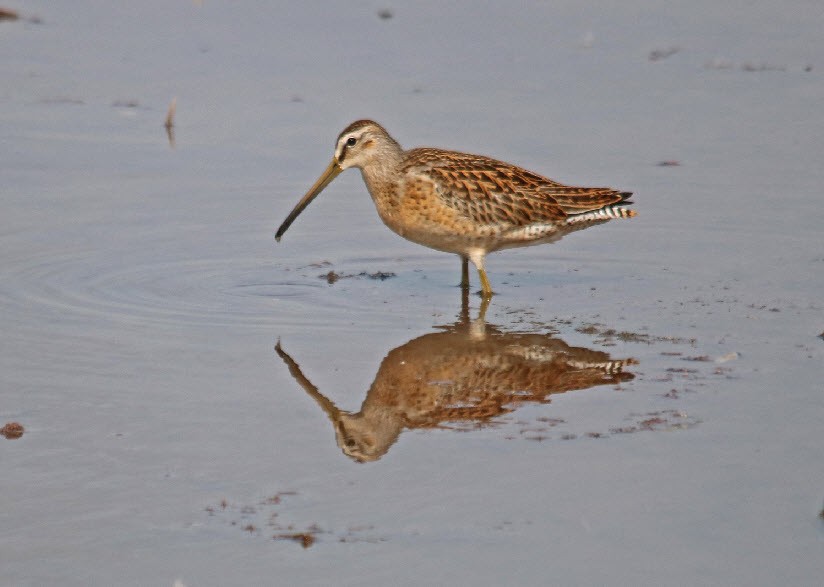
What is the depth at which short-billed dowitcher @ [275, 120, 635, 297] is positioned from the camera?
8.22 metres

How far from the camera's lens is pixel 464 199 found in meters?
8.24

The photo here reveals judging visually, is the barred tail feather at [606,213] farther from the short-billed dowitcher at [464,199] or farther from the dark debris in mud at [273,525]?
the dark debris in mud at [273,525]

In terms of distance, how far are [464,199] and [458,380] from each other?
78.1 inches

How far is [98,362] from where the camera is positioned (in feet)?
21.8

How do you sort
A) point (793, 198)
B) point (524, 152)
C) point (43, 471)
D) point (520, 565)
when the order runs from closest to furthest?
1. point (520, 565)
2. point (43, 471)
3. point (793, 198)
4. point (524, 152)

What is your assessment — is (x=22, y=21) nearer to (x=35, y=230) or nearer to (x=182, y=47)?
(x=182, y=47)

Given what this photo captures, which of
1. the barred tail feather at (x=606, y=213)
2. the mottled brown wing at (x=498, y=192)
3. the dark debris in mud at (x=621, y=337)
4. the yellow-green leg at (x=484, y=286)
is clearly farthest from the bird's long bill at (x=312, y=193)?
the dark debris in mud at (x=621, y=337)

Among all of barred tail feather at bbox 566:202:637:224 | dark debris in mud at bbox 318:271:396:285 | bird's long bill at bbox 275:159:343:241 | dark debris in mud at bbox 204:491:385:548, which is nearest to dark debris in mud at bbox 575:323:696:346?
barred tail feather at bbox 566:202:637:224

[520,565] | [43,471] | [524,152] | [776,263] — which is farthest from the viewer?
[524,152]

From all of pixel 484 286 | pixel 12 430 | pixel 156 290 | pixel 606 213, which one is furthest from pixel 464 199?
pixel 12 430

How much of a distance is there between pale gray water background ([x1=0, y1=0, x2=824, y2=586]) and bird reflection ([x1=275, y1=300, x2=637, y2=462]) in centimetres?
11

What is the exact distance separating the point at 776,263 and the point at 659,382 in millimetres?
2273

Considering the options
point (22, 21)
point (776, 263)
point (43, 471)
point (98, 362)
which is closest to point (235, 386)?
point (98, 362)

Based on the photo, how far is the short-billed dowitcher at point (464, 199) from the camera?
8.22m
